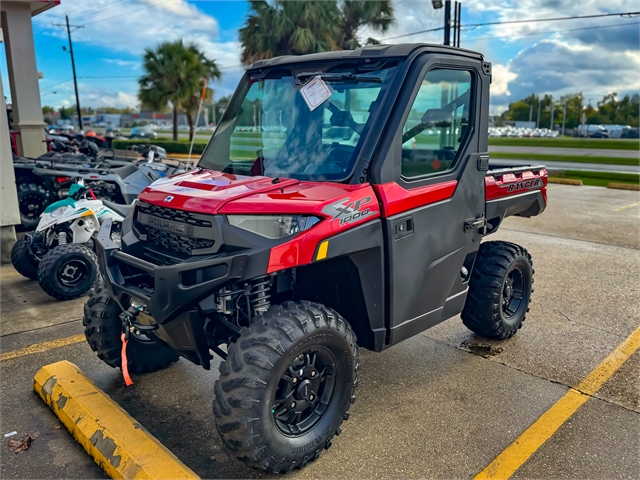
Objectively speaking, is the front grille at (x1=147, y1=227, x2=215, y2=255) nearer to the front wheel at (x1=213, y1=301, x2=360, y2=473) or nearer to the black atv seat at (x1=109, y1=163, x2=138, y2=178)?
the front wheel at (x1=213, y1=301, x2=360, y2=473)

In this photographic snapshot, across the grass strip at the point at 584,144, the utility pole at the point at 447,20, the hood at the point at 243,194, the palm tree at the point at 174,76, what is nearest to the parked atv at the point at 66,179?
the hood at the point at 243,194

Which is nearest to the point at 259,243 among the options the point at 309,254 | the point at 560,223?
the point at 309,254

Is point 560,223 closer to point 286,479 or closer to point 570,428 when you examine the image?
point 570,428

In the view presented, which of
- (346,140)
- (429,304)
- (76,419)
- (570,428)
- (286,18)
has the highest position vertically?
(286,18)

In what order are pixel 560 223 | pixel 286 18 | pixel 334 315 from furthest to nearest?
pixel 286 18 < pixel 560 223 < pixel 334 315

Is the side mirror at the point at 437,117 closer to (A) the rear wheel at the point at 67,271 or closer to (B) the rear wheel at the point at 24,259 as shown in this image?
(A) the rear wheel at the point at 67,271

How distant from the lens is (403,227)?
3246 mm

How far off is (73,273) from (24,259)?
1.01 metres

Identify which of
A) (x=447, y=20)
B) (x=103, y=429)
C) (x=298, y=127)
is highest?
(x=447, y=20)

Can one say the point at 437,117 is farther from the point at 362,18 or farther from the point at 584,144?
the point at 584,144

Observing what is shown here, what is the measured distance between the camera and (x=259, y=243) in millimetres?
2791

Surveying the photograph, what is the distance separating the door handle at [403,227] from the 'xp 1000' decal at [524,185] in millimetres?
1409

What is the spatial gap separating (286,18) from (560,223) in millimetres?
16654

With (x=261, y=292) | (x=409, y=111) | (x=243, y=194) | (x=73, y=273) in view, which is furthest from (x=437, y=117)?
(x=73, y=273)
